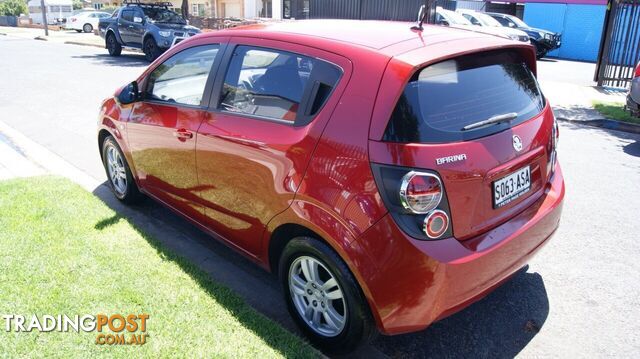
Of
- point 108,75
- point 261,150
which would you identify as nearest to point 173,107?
point 261,150

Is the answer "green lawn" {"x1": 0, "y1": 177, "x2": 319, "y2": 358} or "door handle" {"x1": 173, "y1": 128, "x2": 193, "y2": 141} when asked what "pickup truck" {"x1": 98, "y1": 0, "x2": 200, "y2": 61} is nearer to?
"green lawn" {"x1": 0, "y1": 177, "x2": 319, "y2": 358}

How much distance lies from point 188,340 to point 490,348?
68.8 inches

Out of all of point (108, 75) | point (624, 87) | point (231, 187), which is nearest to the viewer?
point (231, 187)

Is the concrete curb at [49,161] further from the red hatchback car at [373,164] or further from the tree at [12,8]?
the tree at [12,8]

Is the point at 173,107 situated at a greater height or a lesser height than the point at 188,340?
greater

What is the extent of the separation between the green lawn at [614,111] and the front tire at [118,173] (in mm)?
8157

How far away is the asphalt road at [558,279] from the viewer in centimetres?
297

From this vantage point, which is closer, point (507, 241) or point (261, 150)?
point (507, 241)

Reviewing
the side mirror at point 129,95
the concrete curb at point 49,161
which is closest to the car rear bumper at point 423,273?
the side mirror at point 129,95

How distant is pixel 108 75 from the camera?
46.5 ft

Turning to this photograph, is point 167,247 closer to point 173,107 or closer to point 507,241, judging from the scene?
point 173,107

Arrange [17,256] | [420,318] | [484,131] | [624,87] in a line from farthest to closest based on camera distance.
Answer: [624,87] → [17,256] → [484,131] → [420,318]

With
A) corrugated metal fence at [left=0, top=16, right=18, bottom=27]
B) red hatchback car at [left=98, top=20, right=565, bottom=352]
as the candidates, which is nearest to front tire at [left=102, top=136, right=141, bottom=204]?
red hatchback car at [left=98, top=20, right=565, bottom=352]

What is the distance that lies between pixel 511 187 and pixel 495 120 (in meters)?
0.38
